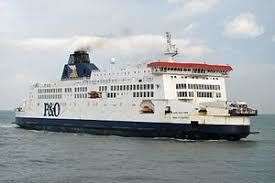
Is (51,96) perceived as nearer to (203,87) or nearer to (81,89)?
(81,89)

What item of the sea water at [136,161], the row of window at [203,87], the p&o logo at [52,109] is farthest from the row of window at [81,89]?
the row of window at [203,87]

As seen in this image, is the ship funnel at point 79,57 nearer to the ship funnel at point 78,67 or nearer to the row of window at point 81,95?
the ship funnel at point 78,67

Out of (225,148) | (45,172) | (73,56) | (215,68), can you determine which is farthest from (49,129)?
(45,172)

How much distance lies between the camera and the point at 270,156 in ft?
123

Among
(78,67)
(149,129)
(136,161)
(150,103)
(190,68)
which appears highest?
(78,67)

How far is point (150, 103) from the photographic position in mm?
48219

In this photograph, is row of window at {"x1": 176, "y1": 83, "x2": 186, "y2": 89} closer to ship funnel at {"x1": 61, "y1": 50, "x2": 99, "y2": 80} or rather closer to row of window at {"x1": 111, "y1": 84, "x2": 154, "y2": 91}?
row of window at {"x1": 111, "y1": 84, "x2": 154, "y2": 91}

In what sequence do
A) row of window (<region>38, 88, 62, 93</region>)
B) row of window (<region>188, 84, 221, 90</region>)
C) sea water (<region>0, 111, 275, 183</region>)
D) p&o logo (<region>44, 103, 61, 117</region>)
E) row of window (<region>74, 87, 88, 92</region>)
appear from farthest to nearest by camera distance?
row of window (<region>38, 88, 62, 93</region>) < p&o logo (<region>44, 103, 61, 117</region>) < row of window (<region>74, 87, 88, 92</region>) < row of window (<region>188, 84, 221, 90</region>) < sea water (<region>0, 111, 275, 183</region>)

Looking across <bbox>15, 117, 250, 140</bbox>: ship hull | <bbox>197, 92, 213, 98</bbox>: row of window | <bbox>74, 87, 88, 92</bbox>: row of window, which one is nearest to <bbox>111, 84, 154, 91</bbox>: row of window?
<bbox>15, 117, 250, 140</bbox>: ship hull

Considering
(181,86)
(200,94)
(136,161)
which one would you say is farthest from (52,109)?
(136,161)

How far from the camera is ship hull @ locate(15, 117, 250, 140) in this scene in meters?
44.2

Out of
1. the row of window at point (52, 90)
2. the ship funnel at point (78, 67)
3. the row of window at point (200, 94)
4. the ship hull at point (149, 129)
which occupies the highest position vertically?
the ship funnel at point (78, 67)

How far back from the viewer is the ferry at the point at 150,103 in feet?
146

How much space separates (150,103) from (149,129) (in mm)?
2315
